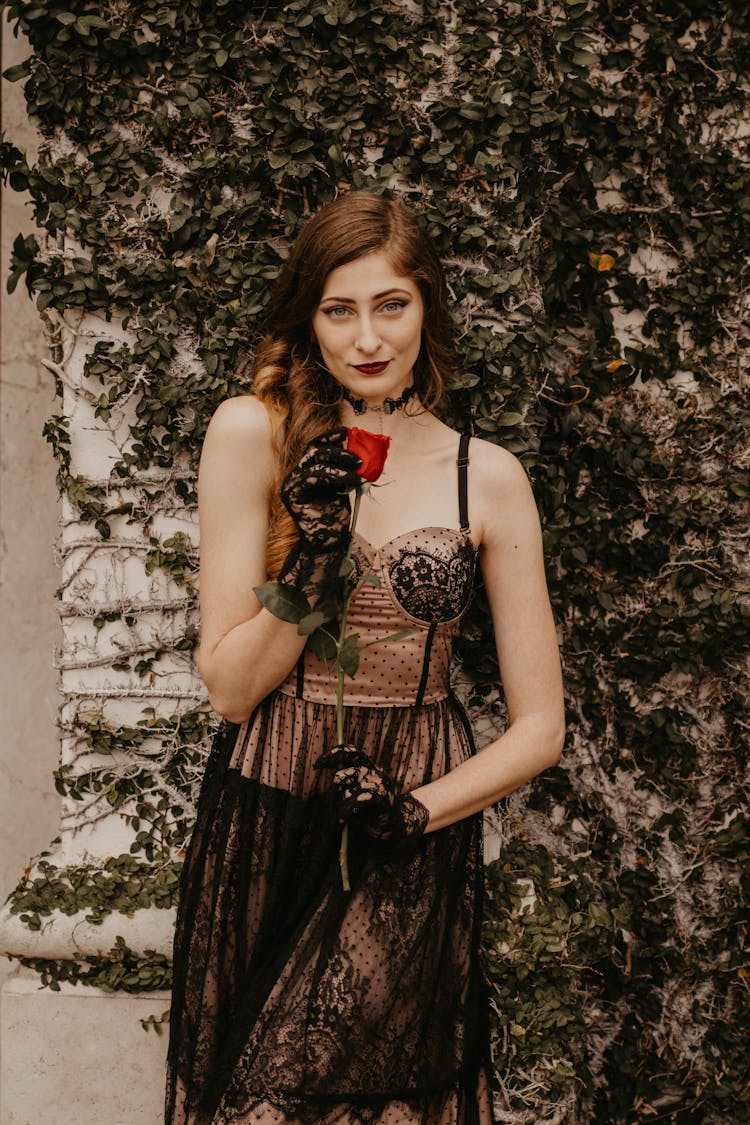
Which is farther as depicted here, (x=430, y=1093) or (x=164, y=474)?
(x=164, y=474)

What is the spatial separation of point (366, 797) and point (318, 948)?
1.26 ft

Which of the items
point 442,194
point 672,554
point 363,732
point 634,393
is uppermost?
point 442,194

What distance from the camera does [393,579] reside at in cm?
212

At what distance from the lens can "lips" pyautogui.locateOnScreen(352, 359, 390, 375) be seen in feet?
7.07

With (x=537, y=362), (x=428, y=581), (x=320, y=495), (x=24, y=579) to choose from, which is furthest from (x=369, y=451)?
(x=24, y=579)

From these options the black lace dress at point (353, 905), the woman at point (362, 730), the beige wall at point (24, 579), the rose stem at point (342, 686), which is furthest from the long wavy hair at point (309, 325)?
the beige wall at point (24, 579)

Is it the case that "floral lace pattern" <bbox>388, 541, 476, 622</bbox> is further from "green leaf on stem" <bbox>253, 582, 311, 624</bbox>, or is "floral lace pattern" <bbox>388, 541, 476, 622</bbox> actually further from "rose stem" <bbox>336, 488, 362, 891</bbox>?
"green leaf on stem" <bbox>253, 582, 311, 624</bbox>

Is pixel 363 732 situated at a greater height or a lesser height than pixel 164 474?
lesser

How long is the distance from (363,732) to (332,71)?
1.80 m

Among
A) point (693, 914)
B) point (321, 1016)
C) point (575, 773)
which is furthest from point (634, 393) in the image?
point (321, 1016)

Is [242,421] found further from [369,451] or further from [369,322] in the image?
[369,451]

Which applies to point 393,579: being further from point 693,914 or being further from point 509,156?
point 693,914

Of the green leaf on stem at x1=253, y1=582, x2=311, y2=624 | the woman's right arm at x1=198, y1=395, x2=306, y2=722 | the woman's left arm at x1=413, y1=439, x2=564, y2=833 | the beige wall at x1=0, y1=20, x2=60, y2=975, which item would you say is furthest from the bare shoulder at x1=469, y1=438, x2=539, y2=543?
the beige wall at x1=0, y1=20, x2=60, y2=975
